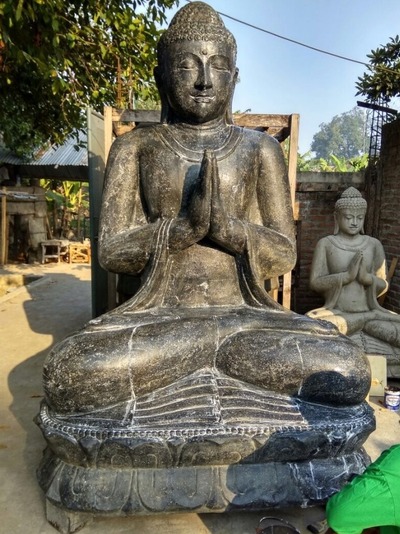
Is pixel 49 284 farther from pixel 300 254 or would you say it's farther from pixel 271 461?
pixel 271 461

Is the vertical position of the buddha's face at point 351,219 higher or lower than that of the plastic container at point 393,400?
higher

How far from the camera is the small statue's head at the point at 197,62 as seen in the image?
2611 mm

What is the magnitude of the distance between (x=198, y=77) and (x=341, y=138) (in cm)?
7403

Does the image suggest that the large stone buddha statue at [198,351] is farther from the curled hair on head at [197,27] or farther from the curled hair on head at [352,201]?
the curled hair on head at [352,201]

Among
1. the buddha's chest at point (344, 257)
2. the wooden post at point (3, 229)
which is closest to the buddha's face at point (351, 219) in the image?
the buddha's chest at point (344, 257)

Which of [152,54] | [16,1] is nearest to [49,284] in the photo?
[152,54]

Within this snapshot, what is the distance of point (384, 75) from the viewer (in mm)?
5945

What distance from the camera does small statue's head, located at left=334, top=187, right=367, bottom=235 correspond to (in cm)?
415

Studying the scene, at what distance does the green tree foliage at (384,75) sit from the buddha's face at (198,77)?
13.1 ft

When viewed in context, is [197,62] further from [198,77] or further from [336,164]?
[336,164]

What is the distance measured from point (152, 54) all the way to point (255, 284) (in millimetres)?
4315

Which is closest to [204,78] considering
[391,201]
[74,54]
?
[391,201]

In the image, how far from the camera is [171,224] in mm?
2514

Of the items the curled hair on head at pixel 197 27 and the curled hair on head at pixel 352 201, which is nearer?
the curled hair on head at pixel 197 27
